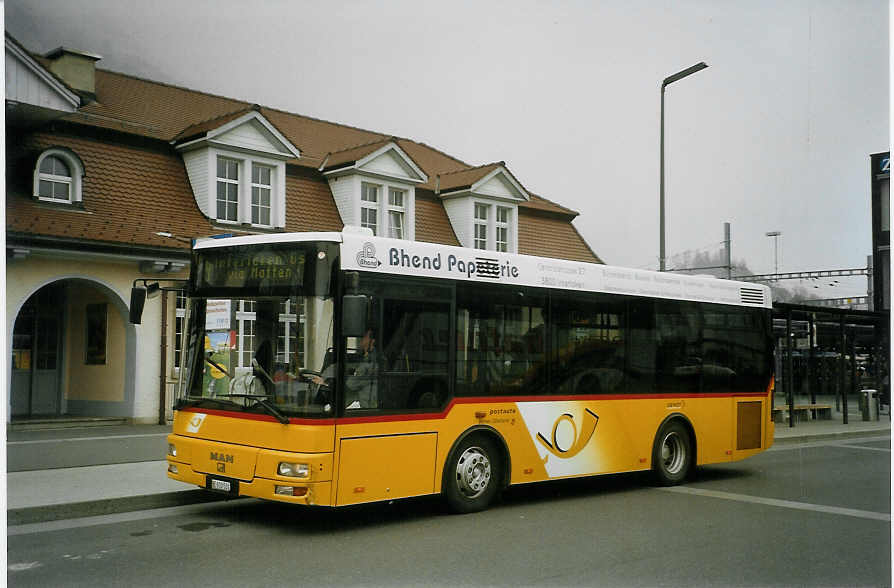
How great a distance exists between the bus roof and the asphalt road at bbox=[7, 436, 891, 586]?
2.39 metres

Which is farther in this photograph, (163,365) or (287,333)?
(163,365)

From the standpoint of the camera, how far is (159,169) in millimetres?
17875

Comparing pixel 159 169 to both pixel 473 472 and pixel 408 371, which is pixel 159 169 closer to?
pixel 408 371

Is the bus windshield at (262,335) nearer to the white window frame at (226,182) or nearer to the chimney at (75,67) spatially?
the chimney at (75,67)

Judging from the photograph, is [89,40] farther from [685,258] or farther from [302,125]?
[685,258]

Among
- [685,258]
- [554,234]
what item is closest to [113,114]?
[554,234]

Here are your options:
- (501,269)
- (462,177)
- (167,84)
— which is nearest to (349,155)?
(462,177)

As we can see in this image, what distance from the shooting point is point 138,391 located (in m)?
18.0

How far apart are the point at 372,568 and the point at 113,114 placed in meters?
12.5

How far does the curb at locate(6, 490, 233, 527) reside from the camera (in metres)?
8.43

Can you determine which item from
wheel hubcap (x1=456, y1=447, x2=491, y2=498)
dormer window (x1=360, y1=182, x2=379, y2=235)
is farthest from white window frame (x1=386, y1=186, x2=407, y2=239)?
wheel hubcap (x1=456, y1=447, x2=491, y2=498)

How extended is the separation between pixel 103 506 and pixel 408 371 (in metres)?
3.26

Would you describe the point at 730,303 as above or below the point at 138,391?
above

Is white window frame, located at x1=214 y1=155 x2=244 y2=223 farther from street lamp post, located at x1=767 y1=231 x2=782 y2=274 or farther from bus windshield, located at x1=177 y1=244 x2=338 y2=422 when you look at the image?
street lamp post, located at x1=767 y1=231 x2=782 y2=274
